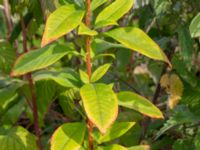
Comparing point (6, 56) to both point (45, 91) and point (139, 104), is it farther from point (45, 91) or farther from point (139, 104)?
point (139, 104)

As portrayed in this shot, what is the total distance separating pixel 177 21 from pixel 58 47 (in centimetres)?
70

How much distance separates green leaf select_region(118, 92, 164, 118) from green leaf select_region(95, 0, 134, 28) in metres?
0.23

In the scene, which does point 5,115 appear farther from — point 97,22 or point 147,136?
point 97,22

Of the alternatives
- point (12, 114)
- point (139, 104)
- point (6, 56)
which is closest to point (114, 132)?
point (139, 104)

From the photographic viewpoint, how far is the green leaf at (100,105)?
1396mm

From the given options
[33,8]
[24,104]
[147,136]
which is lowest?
[147,136]

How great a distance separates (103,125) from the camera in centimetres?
139

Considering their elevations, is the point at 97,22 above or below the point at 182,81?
above

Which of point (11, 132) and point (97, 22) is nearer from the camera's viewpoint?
point (97, 22)

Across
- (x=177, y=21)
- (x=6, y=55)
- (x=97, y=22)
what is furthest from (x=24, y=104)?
(x=97, y=22)

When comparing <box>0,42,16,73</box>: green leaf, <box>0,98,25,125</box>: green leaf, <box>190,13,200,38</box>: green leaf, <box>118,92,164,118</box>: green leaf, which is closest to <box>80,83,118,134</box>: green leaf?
<box>118,92,164,118</box>: green leaf

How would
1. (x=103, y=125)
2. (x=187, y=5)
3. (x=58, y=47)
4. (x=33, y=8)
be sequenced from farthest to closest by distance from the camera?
(x=187, y=5), (x=33, y=8), (x=58, y=47), (x=103, y=125)

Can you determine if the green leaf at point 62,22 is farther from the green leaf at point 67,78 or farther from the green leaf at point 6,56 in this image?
the green leaf at point 6,56

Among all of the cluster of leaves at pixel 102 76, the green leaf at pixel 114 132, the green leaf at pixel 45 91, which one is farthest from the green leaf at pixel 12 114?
the green leaf at pixel 114 132
